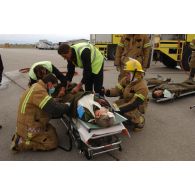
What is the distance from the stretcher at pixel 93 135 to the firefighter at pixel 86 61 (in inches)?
37.4

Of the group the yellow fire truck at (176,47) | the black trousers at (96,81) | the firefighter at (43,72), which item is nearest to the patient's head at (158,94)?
the black trousers at (96,81)

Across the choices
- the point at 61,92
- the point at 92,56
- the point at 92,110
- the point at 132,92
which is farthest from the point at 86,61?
the point at 92,110

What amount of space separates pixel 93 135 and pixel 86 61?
4.81ft

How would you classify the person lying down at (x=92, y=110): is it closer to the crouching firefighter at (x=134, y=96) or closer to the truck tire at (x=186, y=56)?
the crouching firefighter at (x=134, y=96)

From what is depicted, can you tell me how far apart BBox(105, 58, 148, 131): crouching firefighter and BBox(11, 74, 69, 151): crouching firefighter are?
1044 millimetres

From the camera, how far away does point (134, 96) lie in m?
3.89

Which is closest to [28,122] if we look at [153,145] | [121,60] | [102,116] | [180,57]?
[102,116]

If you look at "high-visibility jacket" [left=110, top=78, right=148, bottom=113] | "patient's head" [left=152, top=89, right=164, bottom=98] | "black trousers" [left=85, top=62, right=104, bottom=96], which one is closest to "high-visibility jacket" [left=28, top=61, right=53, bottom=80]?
"black trousers" [left=85, top=62, right=104, bottom=96]

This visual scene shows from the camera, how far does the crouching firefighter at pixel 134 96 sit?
384 centimetres

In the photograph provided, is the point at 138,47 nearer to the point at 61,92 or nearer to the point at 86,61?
the point at 86,61

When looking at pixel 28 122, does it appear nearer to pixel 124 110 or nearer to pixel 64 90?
pixel 64 90

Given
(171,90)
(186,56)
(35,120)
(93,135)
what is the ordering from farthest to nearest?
(186,56) < (171,90) < (35,120) < (93,135)

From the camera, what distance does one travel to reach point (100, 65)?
4.32 meters

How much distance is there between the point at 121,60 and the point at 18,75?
16.9ft
